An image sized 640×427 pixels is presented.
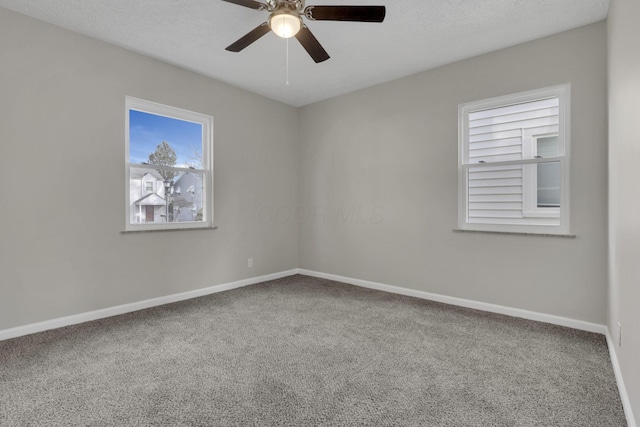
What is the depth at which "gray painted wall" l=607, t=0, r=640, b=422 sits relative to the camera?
4.89ft

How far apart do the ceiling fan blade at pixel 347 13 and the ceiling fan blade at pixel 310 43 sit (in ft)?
0.43

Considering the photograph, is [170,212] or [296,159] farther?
[296,159]

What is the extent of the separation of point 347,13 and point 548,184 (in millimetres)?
2483

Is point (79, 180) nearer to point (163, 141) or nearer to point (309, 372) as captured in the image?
point (163, 141)

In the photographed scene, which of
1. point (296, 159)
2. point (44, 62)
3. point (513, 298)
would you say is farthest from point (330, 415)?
point (296, 159)

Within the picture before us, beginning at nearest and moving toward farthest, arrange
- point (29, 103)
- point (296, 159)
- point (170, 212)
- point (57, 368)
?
1. point (57, 368)
2. point (29, 103)
3. point (170, 212)
4. point (296, 159)

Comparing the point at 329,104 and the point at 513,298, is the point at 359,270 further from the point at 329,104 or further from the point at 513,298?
the point at 329,104

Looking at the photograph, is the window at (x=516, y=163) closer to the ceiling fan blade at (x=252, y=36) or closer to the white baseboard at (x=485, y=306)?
the white baseboard at (x=485, y=306)

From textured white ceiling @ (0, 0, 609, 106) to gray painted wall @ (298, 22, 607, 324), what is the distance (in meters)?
0.27

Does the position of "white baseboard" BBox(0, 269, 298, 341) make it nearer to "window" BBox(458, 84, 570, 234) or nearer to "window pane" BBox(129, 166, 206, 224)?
"window pane" BBox(129, 166, 206, 224)

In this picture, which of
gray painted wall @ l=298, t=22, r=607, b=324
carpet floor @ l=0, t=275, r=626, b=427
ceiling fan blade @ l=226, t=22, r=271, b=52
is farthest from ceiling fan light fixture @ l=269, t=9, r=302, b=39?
carpet floor @ l=0, t=275, r=626, b=427

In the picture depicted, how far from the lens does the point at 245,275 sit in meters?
4.45

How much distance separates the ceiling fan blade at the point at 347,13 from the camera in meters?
1.96

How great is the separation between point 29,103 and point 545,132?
4.67 meters
